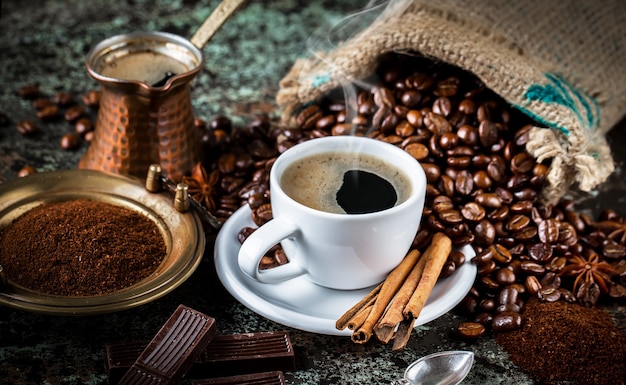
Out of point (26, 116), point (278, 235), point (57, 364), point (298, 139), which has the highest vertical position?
point (278, 235)

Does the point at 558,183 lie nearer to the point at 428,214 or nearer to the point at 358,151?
the point at 428,214

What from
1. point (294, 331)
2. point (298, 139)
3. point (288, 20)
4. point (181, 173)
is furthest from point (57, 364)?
point (288, 20)

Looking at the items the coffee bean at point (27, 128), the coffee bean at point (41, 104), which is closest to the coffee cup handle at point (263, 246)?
the coffee bean at point (27, 128)

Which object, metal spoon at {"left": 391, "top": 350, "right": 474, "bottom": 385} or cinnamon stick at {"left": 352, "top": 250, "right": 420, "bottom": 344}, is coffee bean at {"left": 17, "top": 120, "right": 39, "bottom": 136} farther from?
metal spoon at {"left": 391, "top": 350, "right": 474, "bottom": 385}

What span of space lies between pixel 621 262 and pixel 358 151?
63 centimetres

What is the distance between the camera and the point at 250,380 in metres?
1.19

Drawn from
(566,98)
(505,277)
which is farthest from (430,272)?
(566,98)

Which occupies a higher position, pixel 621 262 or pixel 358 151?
pixel 358 151

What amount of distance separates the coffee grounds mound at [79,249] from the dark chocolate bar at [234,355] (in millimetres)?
132

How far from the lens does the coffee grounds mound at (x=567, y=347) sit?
4.19 feet

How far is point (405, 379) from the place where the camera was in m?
1.22

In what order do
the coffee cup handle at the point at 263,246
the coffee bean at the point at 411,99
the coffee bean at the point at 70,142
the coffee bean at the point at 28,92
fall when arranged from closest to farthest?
the coffee cup handle at the point at 263,246
the coffee bean at the point at 411,99
the coffee bean at the point at 70,142
the coffee bean at the point at 28,92

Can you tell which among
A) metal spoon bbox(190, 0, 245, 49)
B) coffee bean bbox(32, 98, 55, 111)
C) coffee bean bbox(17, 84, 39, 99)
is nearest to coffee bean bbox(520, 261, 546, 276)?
metal spoon bbox(190, 0, 245, 49)

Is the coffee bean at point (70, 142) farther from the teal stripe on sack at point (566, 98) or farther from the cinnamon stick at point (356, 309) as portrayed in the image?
the teal stripe on sack at point (566, 98)
